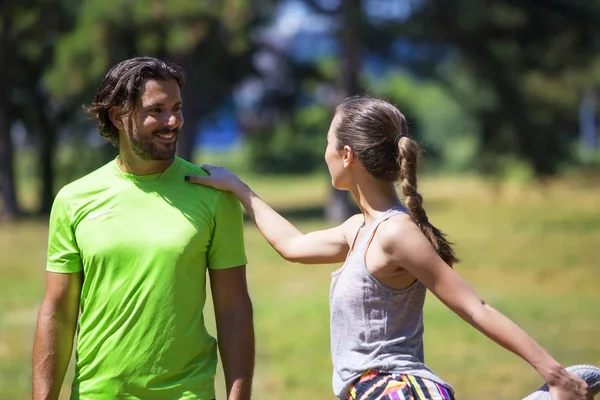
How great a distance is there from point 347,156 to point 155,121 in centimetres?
63

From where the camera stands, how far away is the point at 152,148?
10.8 ft

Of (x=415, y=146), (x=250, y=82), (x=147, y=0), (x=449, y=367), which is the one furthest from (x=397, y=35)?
(x=415, y=146)

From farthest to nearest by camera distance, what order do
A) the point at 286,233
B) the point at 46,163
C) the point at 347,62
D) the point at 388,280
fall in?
the point at 46,163, the point at 347,62, the point at 286,233, the point at 388,280

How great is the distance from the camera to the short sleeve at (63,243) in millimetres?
3277

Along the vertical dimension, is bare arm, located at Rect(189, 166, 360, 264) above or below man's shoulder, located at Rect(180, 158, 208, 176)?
below

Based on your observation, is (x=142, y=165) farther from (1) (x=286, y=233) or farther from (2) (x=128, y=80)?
(1) (x=286, y=233)

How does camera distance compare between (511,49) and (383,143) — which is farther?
(511,49)

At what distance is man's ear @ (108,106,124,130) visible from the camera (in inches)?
133

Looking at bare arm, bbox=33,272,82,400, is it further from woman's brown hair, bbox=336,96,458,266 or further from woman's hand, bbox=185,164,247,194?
woman's brown hair, bbox=336,96,458,266

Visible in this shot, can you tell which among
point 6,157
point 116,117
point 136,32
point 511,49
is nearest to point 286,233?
point 116,117

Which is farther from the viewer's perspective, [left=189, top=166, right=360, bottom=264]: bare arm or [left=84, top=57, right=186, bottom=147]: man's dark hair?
[left=189, top=166, right=360, bottom=264]: bare arm

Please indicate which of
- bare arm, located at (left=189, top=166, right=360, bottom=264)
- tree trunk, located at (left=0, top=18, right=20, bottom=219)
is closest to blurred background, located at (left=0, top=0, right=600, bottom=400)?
tree trunk, located at (left=0, top=18, right=20, bottom=219)

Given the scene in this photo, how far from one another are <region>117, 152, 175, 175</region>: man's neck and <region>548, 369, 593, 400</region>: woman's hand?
140 cm

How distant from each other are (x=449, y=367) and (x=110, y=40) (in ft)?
51.9
